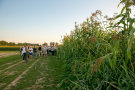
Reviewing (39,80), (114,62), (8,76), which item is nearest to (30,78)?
(39,80)

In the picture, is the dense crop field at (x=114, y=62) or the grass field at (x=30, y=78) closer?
the dense crop field at (x=114, y=62)

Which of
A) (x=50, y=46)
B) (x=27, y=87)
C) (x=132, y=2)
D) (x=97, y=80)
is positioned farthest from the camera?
(x=50, y=46)

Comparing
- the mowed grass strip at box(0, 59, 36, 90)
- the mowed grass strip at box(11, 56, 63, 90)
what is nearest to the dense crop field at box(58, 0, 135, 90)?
the mowed grass strip at box(11, 56, 63, 90)

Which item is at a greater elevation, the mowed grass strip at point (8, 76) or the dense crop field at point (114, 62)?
the dense crop field at point (114, 62)

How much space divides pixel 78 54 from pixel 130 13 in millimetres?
3261

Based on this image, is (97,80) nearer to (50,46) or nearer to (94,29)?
(94,29)

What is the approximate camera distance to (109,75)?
3.18 m

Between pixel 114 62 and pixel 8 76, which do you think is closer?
pixel 114 62

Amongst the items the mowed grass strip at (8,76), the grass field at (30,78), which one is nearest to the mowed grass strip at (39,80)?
the grass field at (30,78)

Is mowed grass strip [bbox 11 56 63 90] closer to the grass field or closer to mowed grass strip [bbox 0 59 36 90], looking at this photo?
the grass field

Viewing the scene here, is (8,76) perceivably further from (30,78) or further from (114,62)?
(114,62)

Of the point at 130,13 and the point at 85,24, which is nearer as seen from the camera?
the point at 130,13

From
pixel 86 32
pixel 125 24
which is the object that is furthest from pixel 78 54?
pixel 125 24

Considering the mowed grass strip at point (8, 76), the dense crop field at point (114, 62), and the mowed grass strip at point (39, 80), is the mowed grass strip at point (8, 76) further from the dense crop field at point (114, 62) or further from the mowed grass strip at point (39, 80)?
the dense crop field at point (114, 62)
